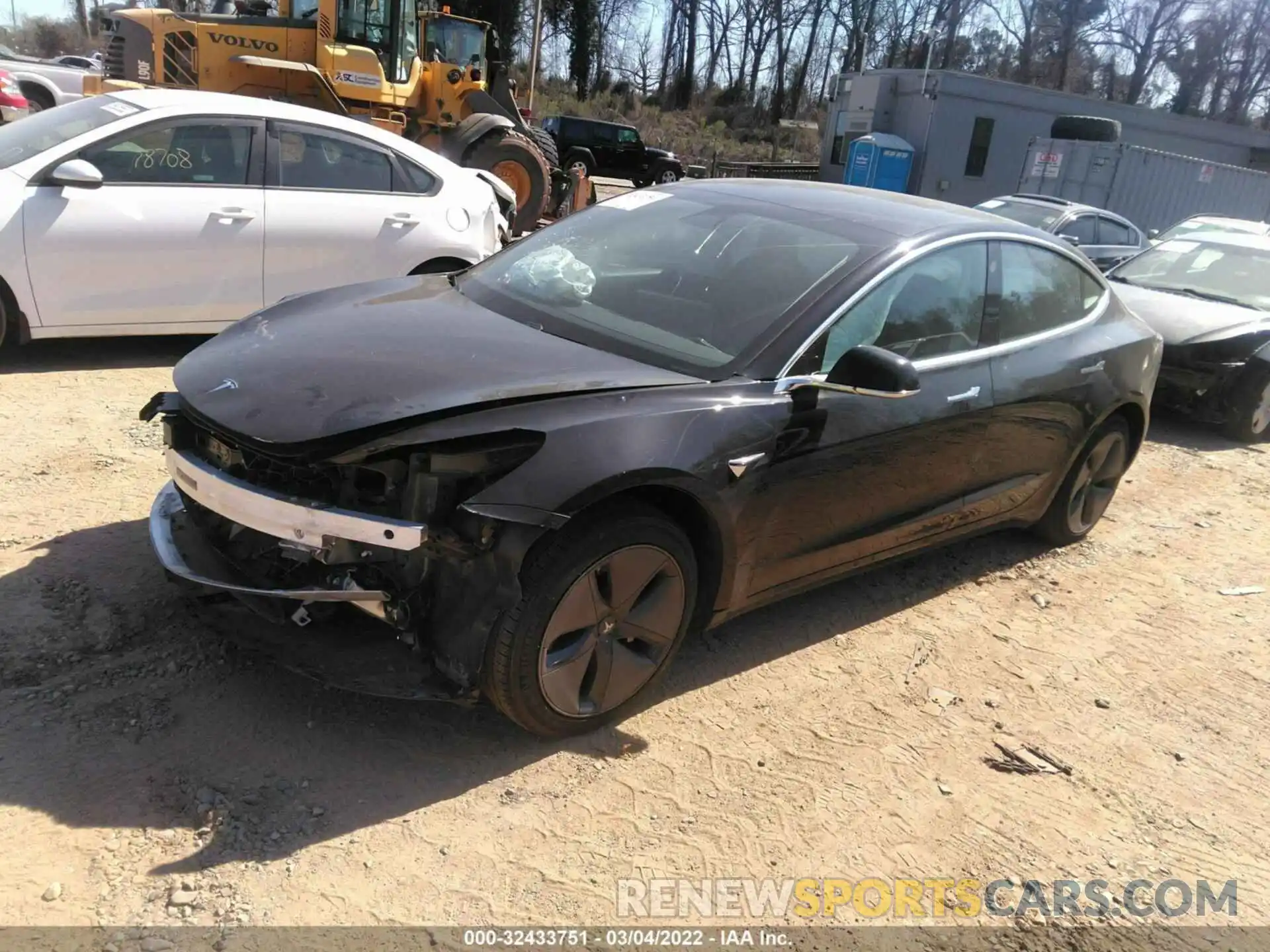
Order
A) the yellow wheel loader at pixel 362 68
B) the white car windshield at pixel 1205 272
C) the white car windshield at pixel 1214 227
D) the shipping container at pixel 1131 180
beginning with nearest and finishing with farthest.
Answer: the white car windshield at pixel 1205 272 → the white car windshield at pixel 1214 227 → the yellow wheel loader at pixel 362 68 → the shipping container at pixel 1131 180

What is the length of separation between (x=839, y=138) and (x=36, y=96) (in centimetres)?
1810

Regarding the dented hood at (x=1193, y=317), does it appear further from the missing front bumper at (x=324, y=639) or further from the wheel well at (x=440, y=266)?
the missing front bumper at (x=324, y=639)

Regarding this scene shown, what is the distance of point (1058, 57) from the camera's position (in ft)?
177

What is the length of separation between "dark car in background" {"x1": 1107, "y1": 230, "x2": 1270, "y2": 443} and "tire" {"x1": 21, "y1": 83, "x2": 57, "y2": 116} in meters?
17.4

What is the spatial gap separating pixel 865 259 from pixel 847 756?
175 centimetres

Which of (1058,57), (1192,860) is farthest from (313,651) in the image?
(1058,57)

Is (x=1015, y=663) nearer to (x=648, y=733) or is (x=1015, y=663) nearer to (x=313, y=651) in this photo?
(x=648, y=733)

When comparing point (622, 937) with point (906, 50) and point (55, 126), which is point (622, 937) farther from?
point (906, 50)

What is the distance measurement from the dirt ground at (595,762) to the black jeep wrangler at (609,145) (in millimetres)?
25169

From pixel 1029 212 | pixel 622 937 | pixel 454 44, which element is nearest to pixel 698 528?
pixel 622 937

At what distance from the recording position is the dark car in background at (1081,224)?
38.1 feet

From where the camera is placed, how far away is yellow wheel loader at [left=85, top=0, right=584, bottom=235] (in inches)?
454

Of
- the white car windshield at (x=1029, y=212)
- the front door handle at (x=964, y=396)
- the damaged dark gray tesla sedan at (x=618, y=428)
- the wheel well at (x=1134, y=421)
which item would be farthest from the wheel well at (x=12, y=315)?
the white car windshield at (x=1029, y=212)

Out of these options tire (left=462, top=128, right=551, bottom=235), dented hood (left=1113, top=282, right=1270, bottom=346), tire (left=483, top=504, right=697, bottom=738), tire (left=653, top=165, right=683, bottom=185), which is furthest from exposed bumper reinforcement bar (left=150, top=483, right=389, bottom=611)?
tire (left=653, top=165, right=683, bottom=185)
